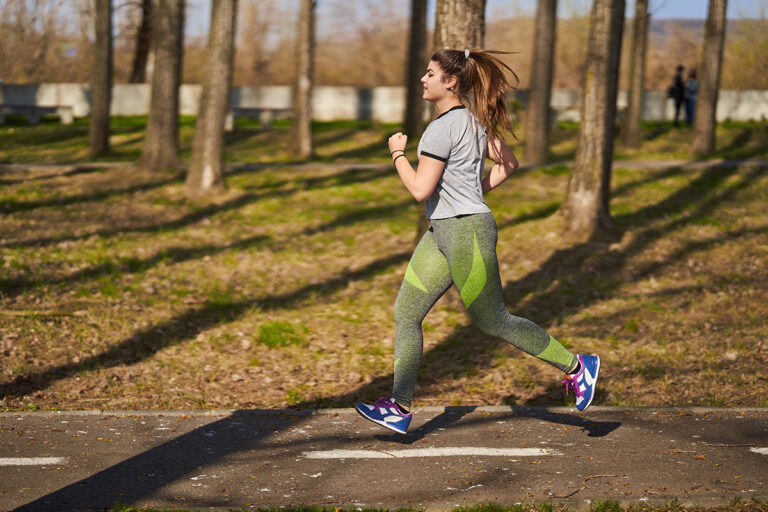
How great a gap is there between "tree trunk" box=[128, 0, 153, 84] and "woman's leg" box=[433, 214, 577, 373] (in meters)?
29.8

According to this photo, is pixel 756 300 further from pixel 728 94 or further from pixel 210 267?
pixel 728 94

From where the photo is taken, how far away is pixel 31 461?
449 centimetres

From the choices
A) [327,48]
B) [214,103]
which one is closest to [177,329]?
[214,103]

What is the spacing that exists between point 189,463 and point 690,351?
4.78 metres

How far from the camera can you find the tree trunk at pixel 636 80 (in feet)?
68.8

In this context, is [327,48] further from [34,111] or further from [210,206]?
[210,206]

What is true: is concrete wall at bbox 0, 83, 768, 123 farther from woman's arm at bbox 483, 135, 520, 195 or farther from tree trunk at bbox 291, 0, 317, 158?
woman's arm at bbox 483, 135, 520, 195

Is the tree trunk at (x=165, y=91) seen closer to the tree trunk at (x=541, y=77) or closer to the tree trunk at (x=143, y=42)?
the tree trunk at (x=541, y=77)

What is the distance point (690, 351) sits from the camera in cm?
757

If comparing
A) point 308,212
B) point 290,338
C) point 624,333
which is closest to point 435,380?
point 290,338

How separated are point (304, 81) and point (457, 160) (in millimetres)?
14957

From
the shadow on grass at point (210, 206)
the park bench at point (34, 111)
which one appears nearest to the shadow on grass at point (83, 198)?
the shadow on grass at point (210, 206)

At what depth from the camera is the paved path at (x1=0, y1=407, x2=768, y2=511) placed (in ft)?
13.1

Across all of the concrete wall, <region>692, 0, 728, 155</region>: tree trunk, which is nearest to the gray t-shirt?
<region>692, 0, 728, 155</region>: tree trunk
